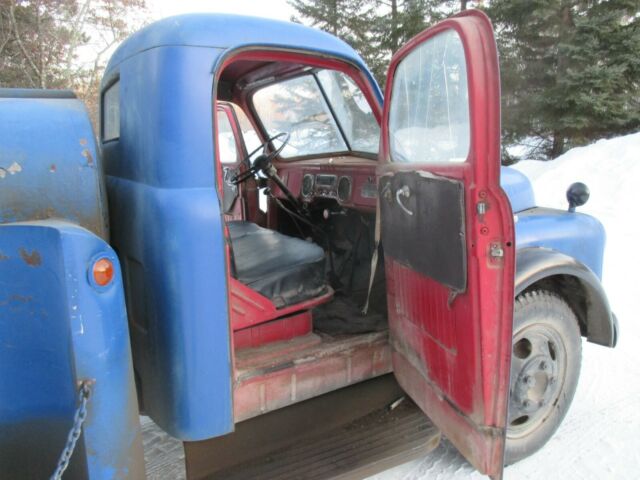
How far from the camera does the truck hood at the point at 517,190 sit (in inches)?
113

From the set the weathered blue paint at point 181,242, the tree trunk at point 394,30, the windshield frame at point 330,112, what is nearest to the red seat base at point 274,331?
the weathered blue paint at point 181,242

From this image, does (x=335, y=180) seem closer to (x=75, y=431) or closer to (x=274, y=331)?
(x=274, y=331)

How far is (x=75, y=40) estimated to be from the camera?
13.6 metres

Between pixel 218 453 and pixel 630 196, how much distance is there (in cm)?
731

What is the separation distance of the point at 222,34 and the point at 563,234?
202cm

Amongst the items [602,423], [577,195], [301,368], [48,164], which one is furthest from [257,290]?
[602,423]

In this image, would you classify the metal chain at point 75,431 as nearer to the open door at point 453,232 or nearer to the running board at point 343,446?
the running board at point 343,446

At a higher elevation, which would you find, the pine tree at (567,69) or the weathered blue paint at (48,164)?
the pine tree at (567,69)

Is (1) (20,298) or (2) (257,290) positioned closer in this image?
(1) (20,298)

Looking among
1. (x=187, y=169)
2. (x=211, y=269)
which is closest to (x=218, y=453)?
(x=211, y=269)

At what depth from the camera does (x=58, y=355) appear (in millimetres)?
1464

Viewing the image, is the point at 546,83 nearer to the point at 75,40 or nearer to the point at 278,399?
the point at 278,399

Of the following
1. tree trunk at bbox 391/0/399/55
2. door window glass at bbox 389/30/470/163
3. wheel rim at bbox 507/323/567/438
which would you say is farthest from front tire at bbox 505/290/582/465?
tree trunk at bbox 391/0/399/55

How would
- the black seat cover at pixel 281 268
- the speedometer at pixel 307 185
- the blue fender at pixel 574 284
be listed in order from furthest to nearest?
1. the speedometer at pixel 307 185
2. the black seat cover at pixel 281 268
3. the blue fender at pixel 574 284
